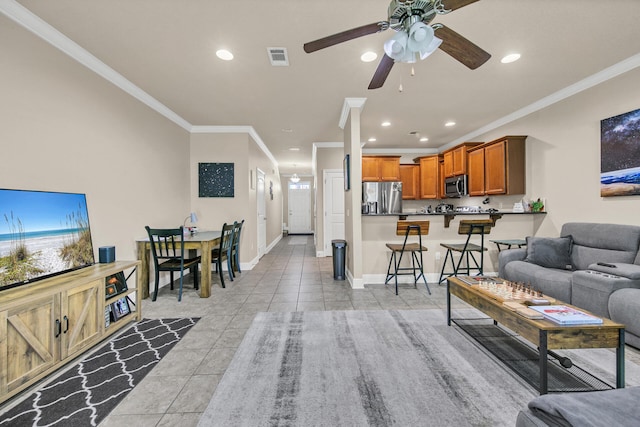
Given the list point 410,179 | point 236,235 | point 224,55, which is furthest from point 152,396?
point 410,179

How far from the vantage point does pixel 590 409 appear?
0.86 metres

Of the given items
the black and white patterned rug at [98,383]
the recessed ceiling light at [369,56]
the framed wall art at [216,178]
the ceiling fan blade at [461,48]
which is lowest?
the black and white patterned rug at [98,383]

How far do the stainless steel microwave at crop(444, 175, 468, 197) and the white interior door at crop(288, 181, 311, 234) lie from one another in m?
6.98

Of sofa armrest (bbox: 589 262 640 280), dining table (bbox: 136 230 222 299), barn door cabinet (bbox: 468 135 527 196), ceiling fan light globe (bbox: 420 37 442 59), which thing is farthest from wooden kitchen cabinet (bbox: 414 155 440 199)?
ceiling fan light globe (bbox: 420 37 442 59)

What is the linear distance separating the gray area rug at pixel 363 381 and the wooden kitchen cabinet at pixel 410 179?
15.0 ft

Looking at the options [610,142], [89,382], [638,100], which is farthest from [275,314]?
[638,100]

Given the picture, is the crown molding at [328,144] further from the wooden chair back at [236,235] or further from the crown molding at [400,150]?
the wooden chair back at [236,235]

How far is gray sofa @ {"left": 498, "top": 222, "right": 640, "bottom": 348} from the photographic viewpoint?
2.25 metres

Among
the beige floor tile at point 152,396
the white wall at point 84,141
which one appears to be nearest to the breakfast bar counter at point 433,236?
the beige floor tile at point 152,396

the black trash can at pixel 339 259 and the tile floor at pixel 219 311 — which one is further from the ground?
the black trash can at pixel 339 259

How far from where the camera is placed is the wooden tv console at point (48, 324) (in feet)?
5.26

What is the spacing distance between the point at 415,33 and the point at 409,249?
2.79 metres

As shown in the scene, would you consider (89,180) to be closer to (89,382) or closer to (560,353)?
(89,382)

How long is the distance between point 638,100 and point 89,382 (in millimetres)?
5612
